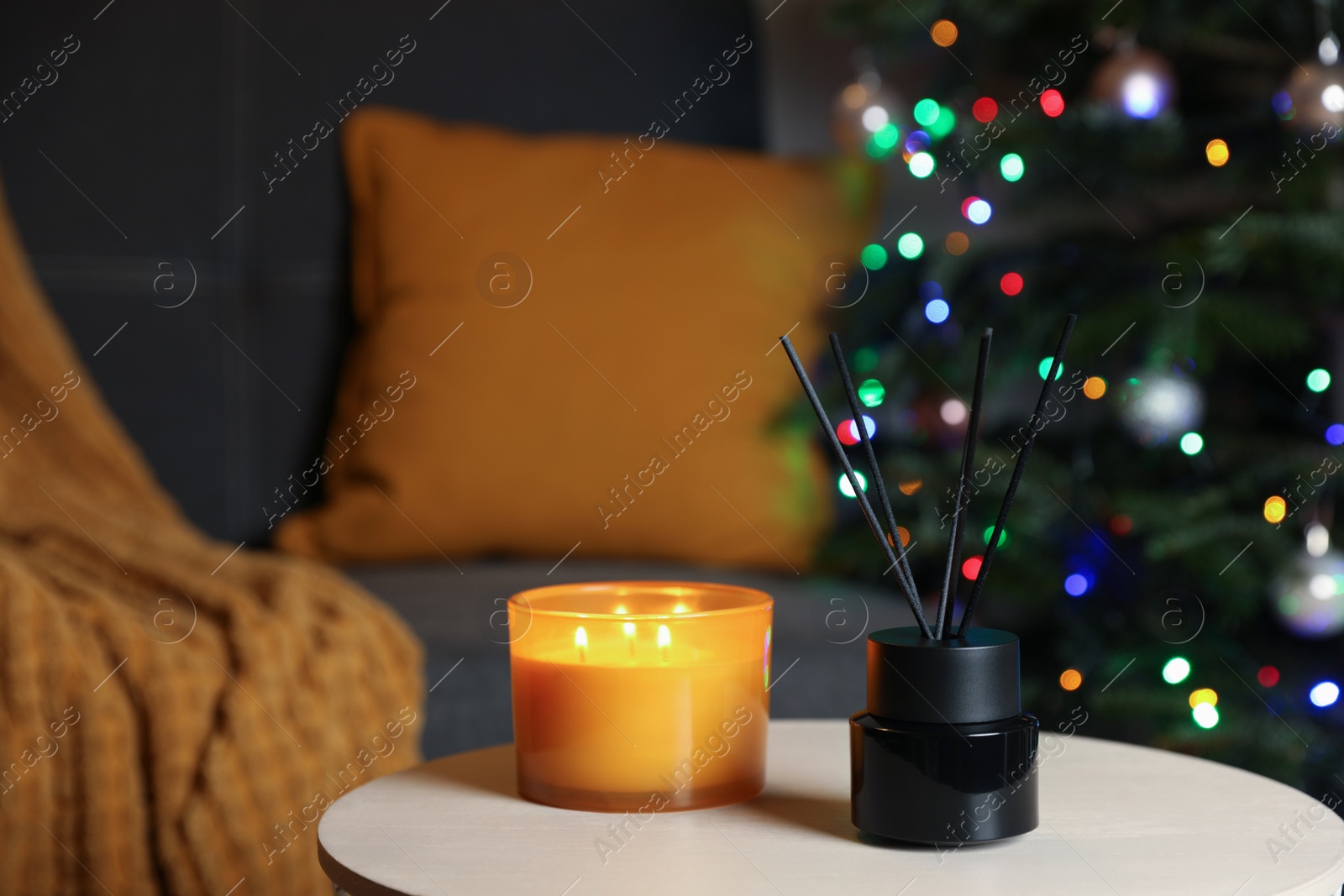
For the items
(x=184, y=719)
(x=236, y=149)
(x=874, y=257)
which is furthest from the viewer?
(x=236, y=149)

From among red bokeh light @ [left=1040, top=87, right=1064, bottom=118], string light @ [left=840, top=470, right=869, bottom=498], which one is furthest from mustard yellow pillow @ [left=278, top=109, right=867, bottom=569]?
red bokeh light @ [left=1040, top=87, right=1064, bottom=118]

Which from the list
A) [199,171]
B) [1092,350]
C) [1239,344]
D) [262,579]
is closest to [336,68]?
[199,171]

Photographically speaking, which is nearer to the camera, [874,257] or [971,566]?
[971,566]

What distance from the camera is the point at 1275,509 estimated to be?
3.94 ft

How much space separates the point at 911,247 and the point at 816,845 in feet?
3.23

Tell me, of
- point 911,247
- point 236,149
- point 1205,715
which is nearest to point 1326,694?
point 1205,715

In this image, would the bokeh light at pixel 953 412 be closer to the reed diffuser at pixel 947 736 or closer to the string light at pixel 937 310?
the string light at pixel 937 310

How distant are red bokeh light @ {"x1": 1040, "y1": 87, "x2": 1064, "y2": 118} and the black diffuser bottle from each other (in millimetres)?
930

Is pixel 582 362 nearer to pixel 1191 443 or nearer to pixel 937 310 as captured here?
pixel 937 310

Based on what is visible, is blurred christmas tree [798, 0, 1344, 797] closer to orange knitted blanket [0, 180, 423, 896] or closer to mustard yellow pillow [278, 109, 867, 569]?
mustard yellow pillow [278, 109, 867, 569]

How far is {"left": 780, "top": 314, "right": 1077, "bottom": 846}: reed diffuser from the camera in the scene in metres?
0.50

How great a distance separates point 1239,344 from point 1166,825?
32.8 inches

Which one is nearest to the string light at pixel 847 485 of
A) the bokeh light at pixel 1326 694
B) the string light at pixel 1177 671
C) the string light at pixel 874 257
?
the string light at pixel 874 257

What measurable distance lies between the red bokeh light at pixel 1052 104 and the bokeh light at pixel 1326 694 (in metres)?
0.62
